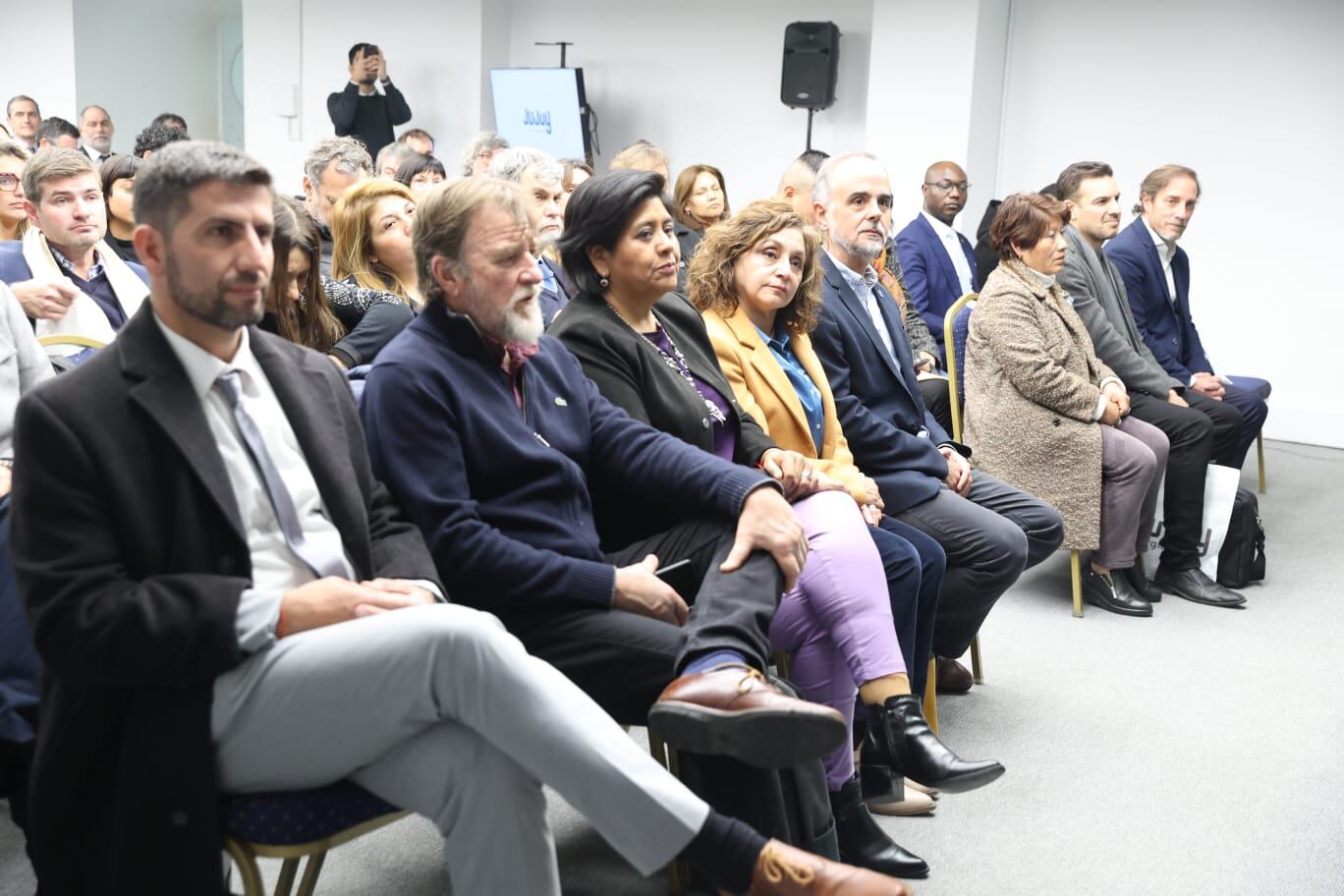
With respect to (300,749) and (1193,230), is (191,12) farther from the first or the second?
(300,749)

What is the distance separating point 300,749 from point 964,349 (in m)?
2.91

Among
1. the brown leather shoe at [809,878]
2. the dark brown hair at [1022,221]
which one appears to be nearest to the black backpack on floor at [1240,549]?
the dark brown hair at [1022,221]

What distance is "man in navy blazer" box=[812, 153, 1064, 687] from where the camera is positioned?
2.88m

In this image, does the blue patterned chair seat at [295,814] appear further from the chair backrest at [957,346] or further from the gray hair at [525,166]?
the gray hair at [525,166]

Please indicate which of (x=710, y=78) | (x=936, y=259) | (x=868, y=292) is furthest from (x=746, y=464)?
(x=710, y=78)

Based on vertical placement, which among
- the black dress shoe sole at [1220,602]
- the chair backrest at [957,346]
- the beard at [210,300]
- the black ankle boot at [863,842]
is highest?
the beard at [210,300]

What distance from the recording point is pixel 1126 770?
276cm

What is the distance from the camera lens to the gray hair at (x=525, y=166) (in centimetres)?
416

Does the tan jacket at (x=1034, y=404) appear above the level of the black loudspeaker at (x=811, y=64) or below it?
below

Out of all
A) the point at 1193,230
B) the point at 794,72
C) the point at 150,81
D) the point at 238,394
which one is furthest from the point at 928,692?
the point at 150,81

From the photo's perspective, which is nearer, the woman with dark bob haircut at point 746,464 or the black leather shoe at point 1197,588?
the woman with dark bob haircut at point 746,464

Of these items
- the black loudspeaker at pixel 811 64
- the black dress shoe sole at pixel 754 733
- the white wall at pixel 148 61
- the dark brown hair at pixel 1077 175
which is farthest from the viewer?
the white wall at pixel 148 61

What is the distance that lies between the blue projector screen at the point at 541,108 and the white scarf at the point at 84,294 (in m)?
6.22

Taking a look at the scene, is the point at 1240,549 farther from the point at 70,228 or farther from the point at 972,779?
the point at 70,228
